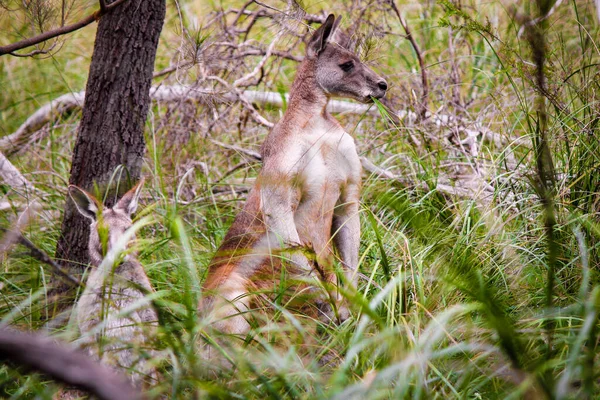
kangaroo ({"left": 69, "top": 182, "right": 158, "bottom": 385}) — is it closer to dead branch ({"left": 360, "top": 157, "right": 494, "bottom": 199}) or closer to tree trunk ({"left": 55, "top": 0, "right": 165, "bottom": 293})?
tree trunk ({"left": 55, "top": 0, "right": 165, "bottom": 293})

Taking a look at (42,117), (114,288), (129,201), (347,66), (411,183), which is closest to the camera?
(114,288)

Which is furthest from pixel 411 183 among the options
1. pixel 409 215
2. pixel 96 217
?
pixel 96 217

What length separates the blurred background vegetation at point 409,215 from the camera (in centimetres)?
221

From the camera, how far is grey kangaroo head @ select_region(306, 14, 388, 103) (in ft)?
11.9

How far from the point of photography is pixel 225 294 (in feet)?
10.9

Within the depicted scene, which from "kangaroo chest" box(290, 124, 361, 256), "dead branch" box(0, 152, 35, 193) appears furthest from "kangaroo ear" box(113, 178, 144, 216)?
"dead branch" box(0, 152, 35, 193)

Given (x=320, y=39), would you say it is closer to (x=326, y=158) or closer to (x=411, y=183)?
(x=326, y=158)

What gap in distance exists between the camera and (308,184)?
11.6 feet

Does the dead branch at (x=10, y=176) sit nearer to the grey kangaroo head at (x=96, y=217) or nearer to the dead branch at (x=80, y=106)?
the dead branch at (x=80, y=106)

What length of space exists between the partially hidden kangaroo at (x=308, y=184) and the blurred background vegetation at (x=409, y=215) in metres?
0.19

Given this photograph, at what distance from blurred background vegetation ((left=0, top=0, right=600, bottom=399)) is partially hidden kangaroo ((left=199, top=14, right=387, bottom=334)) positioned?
192mm

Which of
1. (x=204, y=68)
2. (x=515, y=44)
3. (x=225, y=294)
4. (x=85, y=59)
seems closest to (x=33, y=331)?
(x=225, y=294)

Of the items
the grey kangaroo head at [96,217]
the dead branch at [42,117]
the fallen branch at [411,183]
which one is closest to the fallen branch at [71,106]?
the dead branch at [42,117]

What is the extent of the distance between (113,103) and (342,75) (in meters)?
1.30
